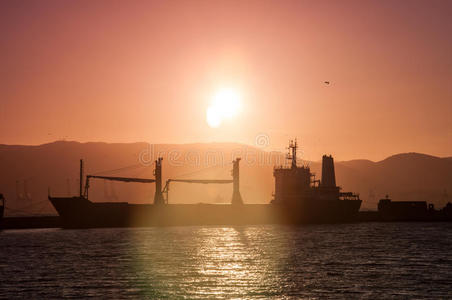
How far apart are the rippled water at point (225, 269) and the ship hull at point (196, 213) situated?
95.5 ft

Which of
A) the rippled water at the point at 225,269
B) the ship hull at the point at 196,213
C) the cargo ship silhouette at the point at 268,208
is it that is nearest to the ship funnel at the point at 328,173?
the cargo ship silhouette at the point at 268,208

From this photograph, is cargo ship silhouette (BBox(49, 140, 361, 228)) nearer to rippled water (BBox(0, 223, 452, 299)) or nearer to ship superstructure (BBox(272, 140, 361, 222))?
ship superstructure (BBox(272, 140, 361, 222))

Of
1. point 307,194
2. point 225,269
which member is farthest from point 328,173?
point 225,269

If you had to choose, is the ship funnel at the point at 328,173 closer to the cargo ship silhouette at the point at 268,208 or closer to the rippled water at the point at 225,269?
the cargo ship silhouette at the point at 268,208

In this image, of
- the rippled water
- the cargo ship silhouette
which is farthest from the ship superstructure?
the rippled water

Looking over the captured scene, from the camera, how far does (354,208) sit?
→ 391 ft

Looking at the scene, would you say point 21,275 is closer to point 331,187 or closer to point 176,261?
point 176,261

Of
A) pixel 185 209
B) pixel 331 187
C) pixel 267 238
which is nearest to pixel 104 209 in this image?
pixel 185 209

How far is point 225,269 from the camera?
144 feet

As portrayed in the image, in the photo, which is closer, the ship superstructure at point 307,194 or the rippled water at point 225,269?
the rippled water at point 225,269

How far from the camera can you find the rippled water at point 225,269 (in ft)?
113

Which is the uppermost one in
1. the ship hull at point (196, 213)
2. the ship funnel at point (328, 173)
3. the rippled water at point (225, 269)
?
the ship funnel at point (328, 173)

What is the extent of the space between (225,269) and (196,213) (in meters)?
66.4

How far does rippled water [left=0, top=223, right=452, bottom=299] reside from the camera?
34.5 meters
